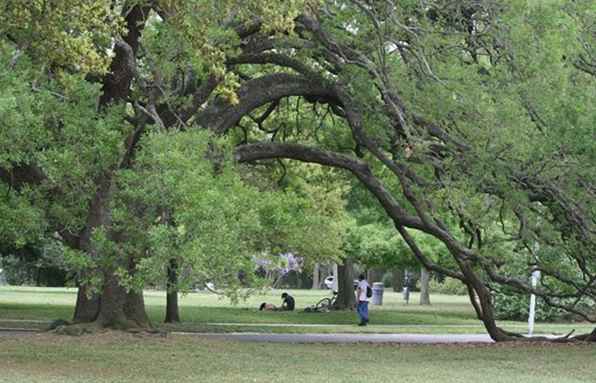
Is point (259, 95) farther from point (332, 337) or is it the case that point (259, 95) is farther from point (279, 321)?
point (279, 321)

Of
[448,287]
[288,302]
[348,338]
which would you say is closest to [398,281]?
[448,287]

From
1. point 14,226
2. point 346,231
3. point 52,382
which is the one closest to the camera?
point 52,382

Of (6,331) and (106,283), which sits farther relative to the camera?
(6,331)

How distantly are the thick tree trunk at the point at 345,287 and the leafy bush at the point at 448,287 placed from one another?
3205 centimetres

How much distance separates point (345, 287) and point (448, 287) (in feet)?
138

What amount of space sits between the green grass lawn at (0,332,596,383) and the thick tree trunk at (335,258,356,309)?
2080cm

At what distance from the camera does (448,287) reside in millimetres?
88125

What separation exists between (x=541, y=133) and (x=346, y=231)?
81.1ft

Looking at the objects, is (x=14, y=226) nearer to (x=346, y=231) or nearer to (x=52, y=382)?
(x=52, y=382)

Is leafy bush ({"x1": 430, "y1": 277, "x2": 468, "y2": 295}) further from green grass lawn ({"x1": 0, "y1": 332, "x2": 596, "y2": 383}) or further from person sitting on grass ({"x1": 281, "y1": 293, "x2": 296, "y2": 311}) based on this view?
green grass lawn ({"x1": 0, "y1": 332, "x2": 596, "y2": 383})

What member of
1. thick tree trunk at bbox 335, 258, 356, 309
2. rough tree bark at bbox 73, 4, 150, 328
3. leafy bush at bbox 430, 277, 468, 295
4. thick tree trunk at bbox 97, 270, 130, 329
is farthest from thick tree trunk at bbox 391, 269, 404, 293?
thick tree trunk at bbox 97, 270, 130, 329

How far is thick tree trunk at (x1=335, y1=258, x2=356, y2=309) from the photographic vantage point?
152ft

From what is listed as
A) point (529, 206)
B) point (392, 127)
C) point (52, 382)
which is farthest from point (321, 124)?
point (52, 382)

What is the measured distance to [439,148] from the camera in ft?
75.8
